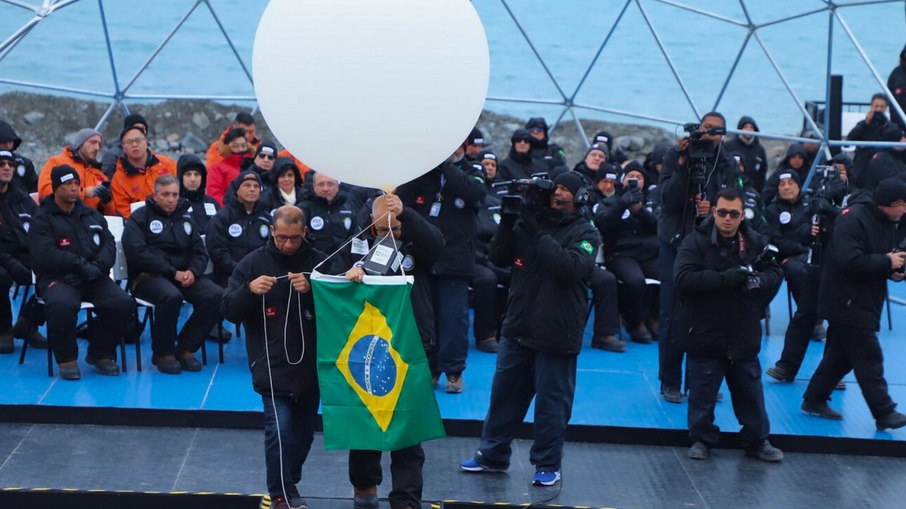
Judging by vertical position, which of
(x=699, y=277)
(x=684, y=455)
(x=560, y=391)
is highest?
(x=699, y=277)

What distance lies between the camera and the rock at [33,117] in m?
15.3

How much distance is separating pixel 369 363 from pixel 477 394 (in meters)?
2.62

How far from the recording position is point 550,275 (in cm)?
712

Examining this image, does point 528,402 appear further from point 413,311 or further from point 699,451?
point 699,451

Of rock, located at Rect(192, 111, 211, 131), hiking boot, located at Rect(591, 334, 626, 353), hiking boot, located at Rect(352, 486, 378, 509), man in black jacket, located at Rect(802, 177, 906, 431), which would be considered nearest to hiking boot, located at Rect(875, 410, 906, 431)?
man in black jacket, located at Rect(802, 177, 906, 431)

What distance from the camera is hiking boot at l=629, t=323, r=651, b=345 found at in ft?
34.8

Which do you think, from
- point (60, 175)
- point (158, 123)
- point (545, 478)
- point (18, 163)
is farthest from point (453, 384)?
point (158, 123)

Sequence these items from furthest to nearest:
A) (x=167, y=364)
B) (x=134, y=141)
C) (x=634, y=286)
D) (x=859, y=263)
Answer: (x=634, y=286) → (x=134, y=141) → (x=167, y=364) → (x=859, y=263)

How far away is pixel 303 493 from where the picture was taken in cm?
722

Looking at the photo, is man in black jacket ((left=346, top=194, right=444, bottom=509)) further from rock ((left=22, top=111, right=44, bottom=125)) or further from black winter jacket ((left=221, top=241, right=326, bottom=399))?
rock ((left=22, top=111, right=44, bottom=125))

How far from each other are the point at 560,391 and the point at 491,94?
744 cm

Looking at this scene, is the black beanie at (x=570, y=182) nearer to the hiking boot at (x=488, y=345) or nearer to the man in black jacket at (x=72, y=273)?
the hiking boot at (x=488, y=345)

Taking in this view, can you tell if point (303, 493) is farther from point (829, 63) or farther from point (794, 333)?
point (829, 63)

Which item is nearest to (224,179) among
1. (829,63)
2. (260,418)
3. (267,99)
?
(260,418)
